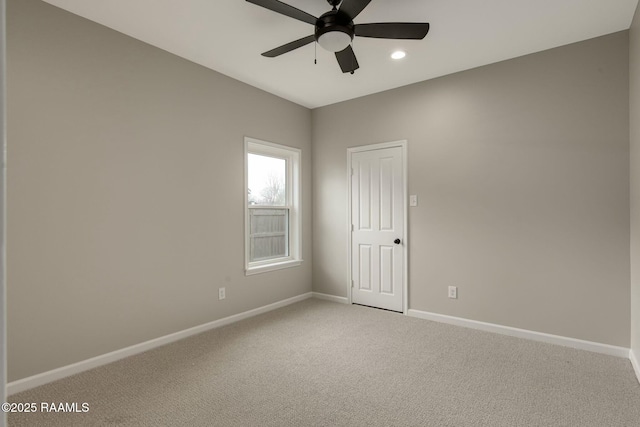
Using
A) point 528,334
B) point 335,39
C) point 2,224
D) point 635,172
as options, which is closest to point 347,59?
point 335,39

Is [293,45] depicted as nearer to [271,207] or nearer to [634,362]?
[271,207]

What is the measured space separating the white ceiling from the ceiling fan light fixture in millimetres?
380

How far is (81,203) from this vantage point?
8.51 ft

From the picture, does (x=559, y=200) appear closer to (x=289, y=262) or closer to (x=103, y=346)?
(x=289, y=262)

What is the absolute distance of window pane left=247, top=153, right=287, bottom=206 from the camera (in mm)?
4172

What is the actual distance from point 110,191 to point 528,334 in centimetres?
398

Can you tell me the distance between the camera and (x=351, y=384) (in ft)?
7.93

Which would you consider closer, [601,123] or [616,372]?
[616,372]

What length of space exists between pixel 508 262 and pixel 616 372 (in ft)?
3.71

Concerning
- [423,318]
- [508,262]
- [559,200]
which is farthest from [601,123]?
[423,318]

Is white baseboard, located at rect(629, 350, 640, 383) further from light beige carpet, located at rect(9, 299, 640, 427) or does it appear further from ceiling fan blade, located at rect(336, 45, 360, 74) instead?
ceiling fan blade, located at rect(336, 45, 360, 74)

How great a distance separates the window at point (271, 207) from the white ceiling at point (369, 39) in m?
Result: 1.02

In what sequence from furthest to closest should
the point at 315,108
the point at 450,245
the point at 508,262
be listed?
the point at 315,108 < the point at 450,245 < the point at 508,262

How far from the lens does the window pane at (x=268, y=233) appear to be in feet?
13.7
